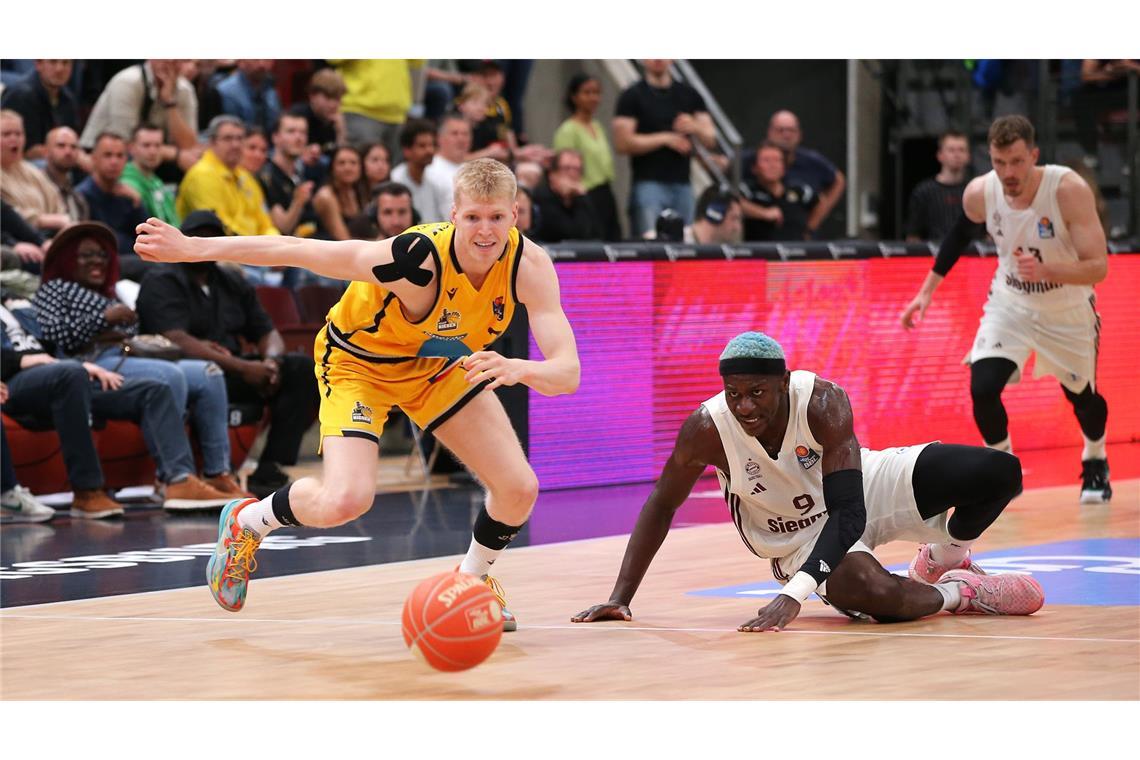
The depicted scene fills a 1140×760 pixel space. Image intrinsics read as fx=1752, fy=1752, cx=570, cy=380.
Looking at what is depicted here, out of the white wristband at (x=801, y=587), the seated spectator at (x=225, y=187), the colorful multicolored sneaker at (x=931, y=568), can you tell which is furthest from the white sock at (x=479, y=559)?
the seated spectator at (x=225, y=187)

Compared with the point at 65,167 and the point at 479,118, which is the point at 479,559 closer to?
the point at 65,167

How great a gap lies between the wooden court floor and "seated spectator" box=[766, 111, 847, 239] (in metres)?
8.23

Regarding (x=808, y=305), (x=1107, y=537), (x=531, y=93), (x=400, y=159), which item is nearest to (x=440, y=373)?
(x=1107, y=537)

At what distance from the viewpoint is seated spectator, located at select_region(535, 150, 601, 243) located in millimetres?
13195

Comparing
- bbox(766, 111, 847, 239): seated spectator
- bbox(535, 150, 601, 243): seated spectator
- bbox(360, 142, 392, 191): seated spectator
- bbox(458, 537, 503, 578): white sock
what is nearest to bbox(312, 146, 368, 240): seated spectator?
bbox(360, 142, 392, 191): seated spectator

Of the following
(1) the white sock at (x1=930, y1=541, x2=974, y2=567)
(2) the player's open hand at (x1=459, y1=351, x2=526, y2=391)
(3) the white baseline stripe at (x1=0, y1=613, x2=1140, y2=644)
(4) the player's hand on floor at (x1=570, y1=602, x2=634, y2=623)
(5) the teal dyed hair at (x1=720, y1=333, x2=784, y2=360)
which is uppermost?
(2) the player's open hand at (x1=459, y1=351, x2=526, y2=391)

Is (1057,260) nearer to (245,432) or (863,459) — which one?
(863,459)

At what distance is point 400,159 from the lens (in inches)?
589

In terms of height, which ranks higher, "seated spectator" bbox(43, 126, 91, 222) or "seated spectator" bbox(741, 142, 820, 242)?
"seated spectator" bbox(43, 126, 91, 222)

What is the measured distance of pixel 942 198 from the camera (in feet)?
47.8

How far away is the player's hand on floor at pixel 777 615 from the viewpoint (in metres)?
5.95

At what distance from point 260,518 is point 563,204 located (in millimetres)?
7064

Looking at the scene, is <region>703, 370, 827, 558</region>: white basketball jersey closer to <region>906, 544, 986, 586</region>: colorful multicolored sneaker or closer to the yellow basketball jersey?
<region>906, 544, 986, 586</region>: colorful multicolored sneaker

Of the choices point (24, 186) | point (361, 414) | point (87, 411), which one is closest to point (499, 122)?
point (24, 186)
